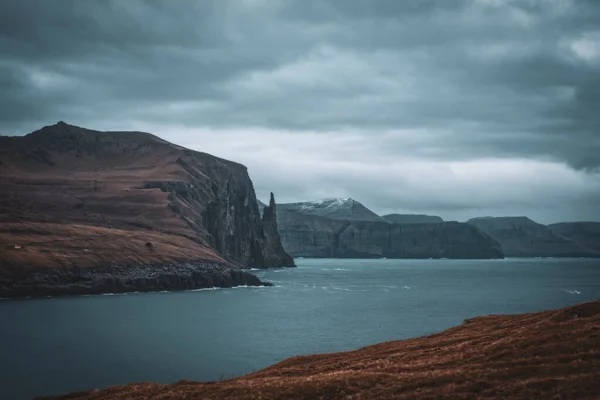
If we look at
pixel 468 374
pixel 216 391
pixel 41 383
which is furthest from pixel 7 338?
pixel 468 374

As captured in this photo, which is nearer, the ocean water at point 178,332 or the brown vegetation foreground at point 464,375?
the brown vegetation foreground at point 464,375

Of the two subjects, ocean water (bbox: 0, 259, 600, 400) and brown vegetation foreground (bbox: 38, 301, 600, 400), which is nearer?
brown vegetation foreground (bbox: 38, 301, 600, 400)

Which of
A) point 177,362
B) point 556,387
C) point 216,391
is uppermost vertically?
point 556,387

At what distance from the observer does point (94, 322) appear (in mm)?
143875

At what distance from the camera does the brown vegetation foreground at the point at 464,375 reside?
41.8 metres

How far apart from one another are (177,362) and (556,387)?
72757mm

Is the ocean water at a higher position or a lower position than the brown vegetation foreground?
lower

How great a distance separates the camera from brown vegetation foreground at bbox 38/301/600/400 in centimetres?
4181

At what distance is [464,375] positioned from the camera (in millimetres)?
45656

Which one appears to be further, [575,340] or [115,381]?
[115,381]

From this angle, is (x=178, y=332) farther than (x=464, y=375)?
Yes

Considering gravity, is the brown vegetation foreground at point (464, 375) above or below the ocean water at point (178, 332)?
above

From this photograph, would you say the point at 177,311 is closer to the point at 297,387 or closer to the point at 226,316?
the point at 226,316

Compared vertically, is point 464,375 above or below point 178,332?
above
